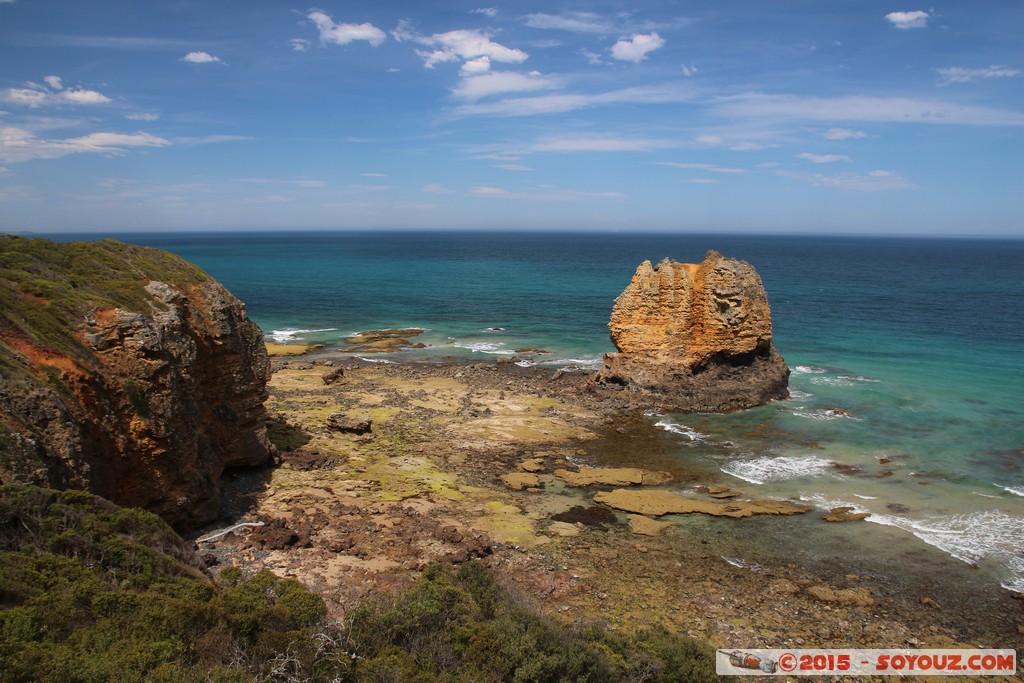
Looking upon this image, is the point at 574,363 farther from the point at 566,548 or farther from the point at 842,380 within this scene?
the point at 566,548

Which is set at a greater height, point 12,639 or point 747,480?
point 12,639

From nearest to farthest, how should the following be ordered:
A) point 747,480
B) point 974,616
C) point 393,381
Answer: point 974,616 < point 747,480 < point 393,381

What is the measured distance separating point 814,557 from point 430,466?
13730mm

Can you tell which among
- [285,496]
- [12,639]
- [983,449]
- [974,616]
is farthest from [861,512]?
[12,639]

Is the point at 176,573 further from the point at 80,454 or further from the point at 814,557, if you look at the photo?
the point at 814,557

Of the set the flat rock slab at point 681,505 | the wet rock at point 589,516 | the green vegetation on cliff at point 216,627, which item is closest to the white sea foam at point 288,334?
the wet rock at point 589,516

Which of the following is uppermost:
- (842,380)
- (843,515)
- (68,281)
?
(68,281)

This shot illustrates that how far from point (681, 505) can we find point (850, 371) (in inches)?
1081

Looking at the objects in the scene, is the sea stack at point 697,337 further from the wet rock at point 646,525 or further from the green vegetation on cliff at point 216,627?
the green vegetation on cliff at point 216,627

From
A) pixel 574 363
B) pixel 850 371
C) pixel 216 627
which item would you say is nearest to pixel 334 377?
pixel 574 363

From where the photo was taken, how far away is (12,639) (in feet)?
26.3

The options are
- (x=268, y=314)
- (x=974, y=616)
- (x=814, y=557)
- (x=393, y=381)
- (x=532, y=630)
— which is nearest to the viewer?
(x=532, y=630)

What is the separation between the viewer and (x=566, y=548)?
60.8 feet

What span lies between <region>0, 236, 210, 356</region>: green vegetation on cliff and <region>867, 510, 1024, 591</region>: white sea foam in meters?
24.6
